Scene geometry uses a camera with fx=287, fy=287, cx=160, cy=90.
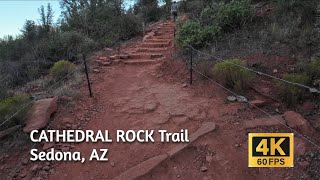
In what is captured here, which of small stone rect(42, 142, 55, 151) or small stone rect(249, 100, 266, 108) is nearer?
small stone rect(42, 142, 55, 151)

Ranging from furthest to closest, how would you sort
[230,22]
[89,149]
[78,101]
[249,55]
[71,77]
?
1. [230,22]
2. [71,77]
3. [249,55]
4. [78,101]
5. [89,149]

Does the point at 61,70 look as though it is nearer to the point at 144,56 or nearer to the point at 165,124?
the point at 144,56

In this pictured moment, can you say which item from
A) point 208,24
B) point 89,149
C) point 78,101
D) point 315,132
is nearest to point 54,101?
point 78,101

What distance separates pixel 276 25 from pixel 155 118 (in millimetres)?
4561

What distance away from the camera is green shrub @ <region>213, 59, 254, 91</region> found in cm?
561

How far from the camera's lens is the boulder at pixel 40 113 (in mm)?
4863

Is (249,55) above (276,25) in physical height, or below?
below

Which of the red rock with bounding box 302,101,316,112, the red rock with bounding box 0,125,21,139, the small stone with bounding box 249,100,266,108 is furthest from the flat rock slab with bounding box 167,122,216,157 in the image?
the red rock with bounding box 0,125,21,139

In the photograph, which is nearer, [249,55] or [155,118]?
[155,118]

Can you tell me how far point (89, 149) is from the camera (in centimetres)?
457

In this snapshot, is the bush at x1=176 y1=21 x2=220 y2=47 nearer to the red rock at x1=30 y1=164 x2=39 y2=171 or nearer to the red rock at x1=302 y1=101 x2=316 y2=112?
the red rock at x1=302 y1=101 x2=316 y2=112

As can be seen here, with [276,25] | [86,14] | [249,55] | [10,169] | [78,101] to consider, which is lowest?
[10,169]

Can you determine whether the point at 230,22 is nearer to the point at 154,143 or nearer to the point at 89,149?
the point at 154,143

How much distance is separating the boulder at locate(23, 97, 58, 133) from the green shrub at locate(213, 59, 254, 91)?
335 cm
